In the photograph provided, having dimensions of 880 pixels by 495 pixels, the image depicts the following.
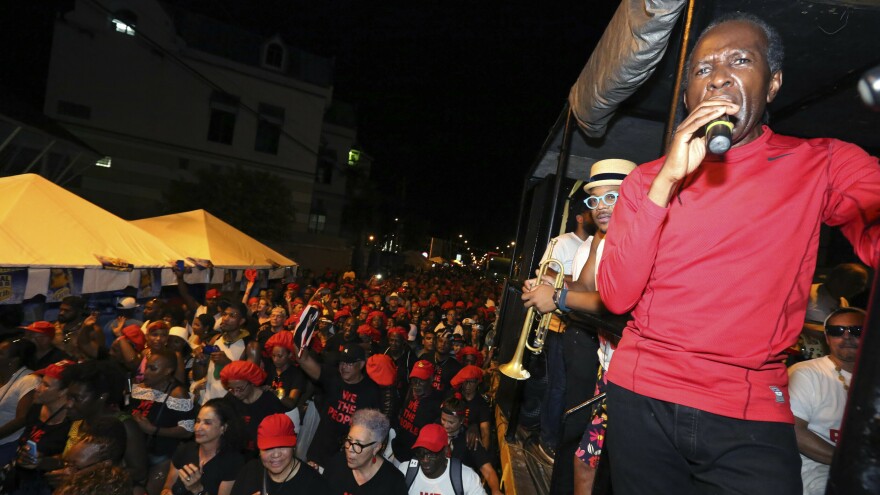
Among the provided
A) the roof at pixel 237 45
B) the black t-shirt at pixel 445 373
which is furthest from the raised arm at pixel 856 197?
the roof at pixel 237 45

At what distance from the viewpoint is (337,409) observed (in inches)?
269

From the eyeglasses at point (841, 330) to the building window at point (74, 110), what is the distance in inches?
1461

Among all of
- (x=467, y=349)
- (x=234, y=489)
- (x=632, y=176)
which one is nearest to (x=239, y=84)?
(x=467, y=349)

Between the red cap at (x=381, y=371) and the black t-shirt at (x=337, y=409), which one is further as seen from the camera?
the red cap at (x=381, y=371)

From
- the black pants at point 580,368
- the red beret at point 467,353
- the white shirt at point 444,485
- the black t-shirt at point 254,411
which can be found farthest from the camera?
the red beret at point 467,353

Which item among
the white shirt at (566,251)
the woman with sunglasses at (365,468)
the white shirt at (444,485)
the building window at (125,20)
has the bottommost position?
the white shirt at (444,485)

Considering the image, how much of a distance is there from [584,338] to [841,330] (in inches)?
55.4

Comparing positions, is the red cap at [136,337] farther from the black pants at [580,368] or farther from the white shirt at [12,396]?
the black pants at [580,368]

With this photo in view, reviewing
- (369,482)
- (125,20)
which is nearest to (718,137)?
(369,482)

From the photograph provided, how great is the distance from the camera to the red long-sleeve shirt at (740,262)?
4.71 feet

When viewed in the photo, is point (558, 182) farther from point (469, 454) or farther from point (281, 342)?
point (281, 342)

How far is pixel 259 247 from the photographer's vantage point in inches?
672

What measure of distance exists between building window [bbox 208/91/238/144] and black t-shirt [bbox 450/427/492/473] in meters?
33.6

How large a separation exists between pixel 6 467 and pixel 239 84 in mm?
34145
